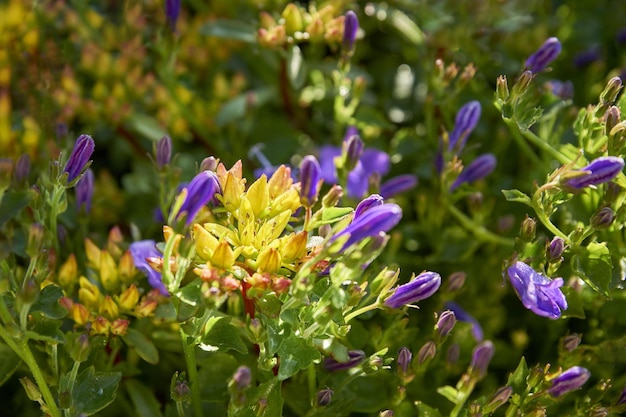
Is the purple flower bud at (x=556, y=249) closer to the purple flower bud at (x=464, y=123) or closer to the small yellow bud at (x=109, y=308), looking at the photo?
the purple flower bud at (x=464, y=123)

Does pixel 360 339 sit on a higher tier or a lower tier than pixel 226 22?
lower

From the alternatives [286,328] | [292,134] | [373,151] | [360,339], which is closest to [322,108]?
[292,134]

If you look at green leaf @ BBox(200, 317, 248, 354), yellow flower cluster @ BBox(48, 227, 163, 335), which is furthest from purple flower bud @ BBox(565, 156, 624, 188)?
yellow flower cluster @ BBox(48, 227, 163, 335)

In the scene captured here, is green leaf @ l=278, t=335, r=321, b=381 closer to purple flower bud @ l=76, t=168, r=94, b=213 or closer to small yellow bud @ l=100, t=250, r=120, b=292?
small yellow bud @ l=100, t=250, r=120, b=292

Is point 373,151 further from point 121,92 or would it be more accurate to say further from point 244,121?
point 121,92

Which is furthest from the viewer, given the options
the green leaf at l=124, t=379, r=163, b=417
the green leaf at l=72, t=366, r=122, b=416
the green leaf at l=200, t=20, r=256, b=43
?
the green leaf at l=200, t=20, r=256, b=43

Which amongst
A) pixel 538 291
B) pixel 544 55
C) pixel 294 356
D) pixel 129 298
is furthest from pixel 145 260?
pixel 544 55

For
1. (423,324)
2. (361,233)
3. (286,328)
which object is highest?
(361,233)
